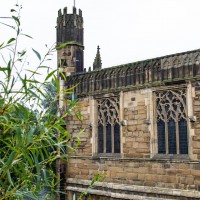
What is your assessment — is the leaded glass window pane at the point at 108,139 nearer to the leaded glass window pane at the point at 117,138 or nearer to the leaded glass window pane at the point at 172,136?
the leaded glass window pane at the point at 117,138

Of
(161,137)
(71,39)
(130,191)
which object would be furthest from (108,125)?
(71,39)

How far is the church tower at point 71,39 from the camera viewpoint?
1289 cm

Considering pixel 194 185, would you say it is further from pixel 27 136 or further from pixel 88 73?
pixel 27 136

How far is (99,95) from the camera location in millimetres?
11508

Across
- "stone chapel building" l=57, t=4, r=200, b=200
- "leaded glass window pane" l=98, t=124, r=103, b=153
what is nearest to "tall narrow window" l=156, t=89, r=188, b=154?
"stone chapel building" l=57, t=4, r=200, b=200

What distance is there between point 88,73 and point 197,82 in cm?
420

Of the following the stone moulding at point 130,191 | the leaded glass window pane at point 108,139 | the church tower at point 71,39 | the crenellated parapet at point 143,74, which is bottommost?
the stone moulding at point 130,191

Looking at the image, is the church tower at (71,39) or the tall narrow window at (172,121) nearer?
the tall narrow window at (172,121)

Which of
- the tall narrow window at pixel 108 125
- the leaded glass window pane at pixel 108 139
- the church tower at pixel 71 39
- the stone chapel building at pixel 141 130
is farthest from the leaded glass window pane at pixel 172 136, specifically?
the church tower at pixel 71 39

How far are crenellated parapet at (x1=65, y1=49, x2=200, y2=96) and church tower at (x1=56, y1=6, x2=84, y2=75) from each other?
2.38ft

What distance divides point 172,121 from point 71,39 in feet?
18.1

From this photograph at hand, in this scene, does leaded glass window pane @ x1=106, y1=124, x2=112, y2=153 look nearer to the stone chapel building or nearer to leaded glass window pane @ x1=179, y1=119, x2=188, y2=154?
the stone chapel building

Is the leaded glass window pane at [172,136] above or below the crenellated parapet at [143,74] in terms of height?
below

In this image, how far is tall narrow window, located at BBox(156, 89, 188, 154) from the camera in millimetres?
9484
